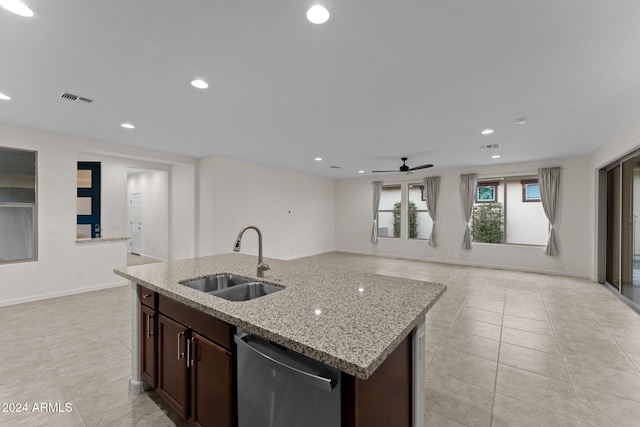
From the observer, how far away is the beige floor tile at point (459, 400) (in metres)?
1.82

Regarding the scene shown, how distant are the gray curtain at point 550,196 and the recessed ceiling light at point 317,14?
21.6ft

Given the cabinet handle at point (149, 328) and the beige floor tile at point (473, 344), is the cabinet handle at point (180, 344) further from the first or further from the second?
the beige floor tile at point (473, 344)

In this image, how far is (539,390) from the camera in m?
2.08

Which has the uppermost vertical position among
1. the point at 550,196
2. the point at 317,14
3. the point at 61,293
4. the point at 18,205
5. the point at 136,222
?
the point at 317,14

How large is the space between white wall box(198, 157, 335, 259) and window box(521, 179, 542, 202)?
17.7 feet

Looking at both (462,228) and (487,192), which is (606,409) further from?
(487,192)

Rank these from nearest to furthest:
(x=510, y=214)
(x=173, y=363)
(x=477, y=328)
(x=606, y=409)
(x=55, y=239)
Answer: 1. (x=173, y=363)
2. (x=606, y=409)
3. (x=477, y=328)
4. (x=55, y=239)
5. (x=510, y=214)

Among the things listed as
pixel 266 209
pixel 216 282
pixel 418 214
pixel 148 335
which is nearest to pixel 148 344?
pixel 148 335

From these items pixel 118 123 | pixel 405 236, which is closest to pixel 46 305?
pixel 118 123

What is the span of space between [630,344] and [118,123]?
6523 millimetres

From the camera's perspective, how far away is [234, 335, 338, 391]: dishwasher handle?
0.97 m

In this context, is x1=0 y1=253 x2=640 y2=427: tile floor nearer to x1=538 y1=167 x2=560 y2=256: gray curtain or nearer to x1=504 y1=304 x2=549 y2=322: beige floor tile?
x1=504 y1=304 x2=549 y2=322: beige floor tile

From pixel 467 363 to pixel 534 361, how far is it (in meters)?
0.63

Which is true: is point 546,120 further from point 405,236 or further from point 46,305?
point 46,305
